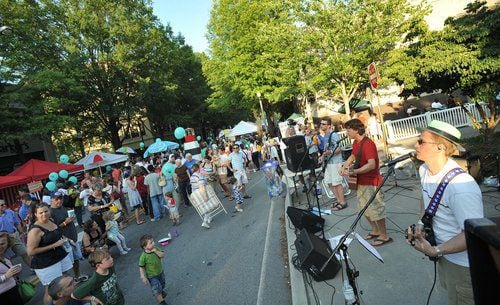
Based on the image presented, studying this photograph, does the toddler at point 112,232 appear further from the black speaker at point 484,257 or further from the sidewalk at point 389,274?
the black speaker at point 484,257

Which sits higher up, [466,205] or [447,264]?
[466,205]

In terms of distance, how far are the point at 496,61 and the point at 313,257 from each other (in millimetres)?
7293

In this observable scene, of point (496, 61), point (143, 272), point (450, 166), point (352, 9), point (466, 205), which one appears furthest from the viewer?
point (352, 9)

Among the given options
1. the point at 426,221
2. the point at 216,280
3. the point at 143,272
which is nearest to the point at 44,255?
the point at 143,272

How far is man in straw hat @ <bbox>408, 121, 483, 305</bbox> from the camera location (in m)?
2.11

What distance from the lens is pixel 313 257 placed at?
13.7 ft

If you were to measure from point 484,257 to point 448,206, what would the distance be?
1452 mm

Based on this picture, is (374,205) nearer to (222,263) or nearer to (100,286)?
(222,263)

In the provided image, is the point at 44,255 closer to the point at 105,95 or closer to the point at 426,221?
the point at 426,221

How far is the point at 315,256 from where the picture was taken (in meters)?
4.17

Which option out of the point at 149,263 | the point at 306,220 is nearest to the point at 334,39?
the point at 306,220

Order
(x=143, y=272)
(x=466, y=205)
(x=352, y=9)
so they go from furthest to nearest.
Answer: (x=352, y=9) → (x=143, y=272) → (x=466, y=205)

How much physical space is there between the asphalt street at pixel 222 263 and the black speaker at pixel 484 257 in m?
3.85

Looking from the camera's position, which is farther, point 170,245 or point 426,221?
point 170,245
